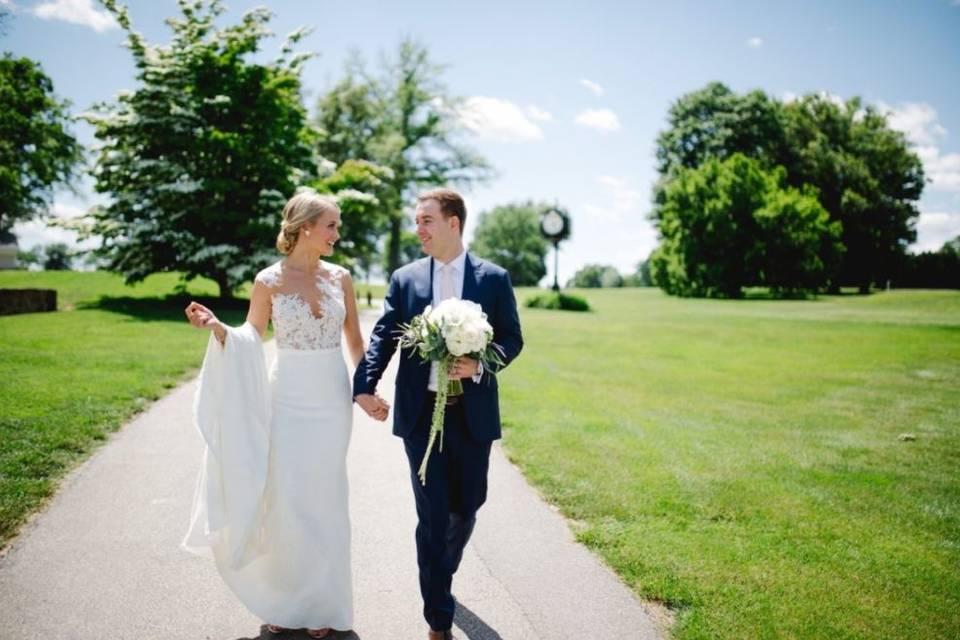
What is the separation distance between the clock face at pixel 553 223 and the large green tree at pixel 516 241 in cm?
7230

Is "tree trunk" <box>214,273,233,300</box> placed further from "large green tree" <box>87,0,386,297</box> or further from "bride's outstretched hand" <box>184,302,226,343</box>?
"bride's outstretched hand" <box>184,302,226,343</box>

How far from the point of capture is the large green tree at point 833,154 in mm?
54000

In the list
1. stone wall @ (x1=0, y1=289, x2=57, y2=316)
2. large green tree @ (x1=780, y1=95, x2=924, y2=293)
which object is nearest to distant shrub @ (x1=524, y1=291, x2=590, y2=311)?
stone wall @ (x1=0, y1=289, x2=57, y2=316)

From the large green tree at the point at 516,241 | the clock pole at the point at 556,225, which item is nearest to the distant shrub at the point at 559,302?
the clock pole at the point at 556,225

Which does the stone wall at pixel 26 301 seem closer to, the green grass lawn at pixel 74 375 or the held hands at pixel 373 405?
the green grass lawn at pixel 74 375

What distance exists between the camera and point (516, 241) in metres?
107

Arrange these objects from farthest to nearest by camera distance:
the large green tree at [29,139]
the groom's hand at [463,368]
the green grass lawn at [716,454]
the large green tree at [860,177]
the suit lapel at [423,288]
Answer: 1. the large green tree at [860,177]
2. the large green tree at [29,139]
3. the green grass lawn at [716,454]
4. the suit lapel at [423,288]
5. the groom's hand at [463,368]

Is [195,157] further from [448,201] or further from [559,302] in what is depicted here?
[448,201]

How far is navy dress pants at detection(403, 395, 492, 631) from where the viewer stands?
3379 mm

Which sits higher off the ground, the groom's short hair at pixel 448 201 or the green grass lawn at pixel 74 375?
the groom's short hair at pixel 448 201

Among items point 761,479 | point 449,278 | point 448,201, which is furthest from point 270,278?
point 761,479

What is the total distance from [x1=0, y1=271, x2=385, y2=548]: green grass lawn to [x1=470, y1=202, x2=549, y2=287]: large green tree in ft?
284

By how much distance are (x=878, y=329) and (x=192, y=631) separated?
25.3m

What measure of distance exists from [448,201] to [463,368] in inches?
40.6
